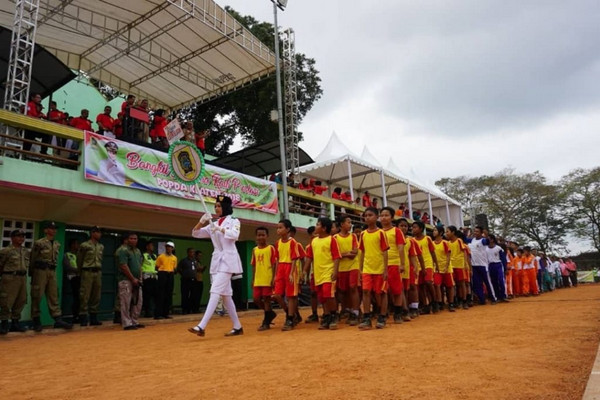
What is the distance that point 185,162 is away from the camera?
6723 mm

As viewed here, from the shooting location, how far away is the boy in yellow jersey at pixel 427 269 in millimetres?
8195

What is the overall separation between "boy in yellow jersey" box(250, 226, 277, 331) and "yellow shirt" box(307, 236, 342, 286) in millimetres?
739

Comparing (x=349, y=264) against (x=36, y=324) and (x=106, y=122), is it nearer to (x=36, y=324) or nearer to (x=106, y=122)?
(x=36, y=324)

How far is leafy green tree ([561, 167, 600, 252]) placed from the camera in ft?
124

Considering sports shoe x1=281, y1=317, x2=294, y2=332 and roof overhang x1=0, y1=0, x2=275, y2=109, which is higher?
roof overhang x1=0, y1=0, x2=275, y2=109

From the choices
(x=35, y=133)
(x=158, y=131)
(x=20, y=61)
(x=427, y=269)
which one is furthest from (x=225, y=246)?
(x=158, y=131)

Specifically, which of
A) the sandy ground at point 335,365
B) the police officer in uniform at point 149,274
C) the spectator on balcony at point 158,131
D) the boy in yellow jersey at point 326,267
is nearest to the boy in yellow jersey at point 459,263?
the sandy ground at point 335,365

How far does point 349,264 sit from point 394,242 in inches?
36.3

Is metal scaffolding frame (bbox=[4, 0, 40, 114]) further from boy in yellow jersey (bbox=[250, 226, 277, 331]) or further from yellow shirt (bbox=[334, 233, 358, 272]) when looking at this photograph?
yellow shirt (bbox=[334, 233, 358, 272])

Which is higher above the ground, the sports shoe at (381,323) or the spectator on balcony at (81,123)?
the spectator on balcony at (81,123)

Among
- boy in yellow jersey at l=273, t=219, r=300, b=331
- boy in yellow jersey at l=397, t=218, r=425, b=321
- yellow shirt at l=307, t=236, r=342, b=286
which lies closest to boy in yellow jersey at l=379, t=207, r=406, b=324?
boy in yellow jersey at l=397, t=218, r=425, b=321

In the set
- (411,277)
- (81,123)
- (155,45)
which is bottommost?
(411,277)

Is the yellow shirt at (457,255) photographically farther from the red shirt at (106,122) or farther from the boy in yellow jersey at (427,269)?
the red shirt at (106,122)

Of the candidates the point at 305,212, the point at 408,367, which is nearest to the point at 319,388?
the point at 408,367
